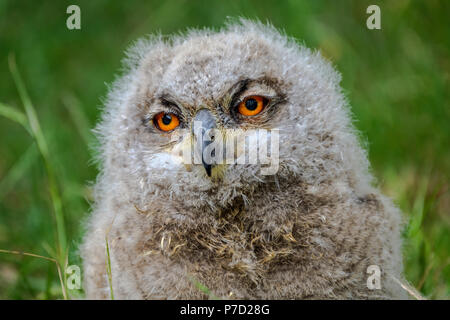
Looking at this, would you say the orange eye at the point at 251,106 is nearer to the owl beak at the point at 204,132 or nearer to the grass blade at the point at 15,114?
the owl beak at the point at 204,132

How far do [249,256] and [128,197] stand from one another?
773 mm

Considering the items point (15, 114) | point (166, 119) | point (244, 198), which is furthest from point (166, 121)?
point (15, 114)

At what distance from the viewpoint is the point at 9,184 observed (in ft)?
18.1

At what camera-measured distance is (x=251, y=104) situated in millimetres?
3367

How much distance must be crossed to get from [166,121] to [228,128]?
14.6 inches

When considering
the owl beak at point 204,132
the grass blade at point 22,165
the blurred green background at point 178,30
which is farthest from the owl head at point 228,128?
the grass blade at point 22,165

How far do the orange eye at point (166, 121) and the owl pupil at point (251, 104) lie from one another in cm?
38

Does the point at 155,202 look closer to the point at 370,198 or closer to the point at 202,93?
the point at 202,93

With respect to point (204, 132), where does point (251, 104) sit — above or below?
above

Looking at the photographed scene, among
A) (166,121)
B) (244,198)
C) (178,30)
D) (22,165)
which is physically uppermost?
(178,30)

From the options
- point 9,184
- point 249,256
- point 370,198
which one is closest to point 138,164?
point 249,256

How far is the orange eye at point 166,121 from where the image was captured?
11.3ft

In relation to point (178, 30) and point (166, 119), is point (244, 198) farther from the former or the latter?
point (178, 30)

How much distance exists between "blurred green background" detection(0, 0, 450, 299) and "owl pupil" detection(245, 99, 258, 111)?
1413mm
